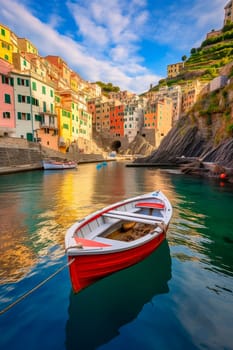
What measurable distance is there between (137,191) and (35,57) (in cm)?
5066

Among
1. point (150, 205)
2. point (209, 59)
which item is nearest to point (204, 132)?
point (150, 205)

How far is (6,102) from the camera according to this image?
3747 cm

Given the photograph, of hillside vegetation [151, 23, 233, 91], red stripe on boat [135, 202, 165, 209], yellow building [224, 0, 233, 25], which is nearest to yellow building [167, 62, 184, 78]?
hillside vegetation [151, 23, 233, 91]

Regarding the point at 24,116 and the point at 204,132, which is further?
the point at 204,132

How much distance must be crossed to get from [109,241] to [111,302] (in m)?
1.56

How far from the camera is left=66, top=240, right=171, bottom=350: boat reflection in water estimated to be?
172 inches

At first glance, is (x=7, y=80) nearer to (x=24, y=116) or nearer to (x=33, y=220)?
(x=24, y=116)

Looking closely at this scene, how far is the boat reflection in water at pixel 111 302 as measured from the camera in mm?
4363

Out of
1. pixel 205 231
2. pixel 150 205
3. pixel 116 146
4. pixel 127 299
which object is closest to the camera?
pixel 127 299

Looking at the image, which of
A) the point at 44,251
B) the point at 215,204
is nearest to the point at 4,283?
the point at 44,251

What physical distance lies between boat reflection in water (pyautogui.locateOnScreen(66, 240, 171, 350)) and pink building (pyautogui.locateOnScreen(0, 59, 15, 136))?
127 feet

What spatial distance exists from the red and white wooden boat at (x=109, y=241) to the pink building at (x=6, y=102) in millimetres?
36649

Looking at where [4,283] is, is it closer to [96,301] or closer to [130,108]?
[96,301]

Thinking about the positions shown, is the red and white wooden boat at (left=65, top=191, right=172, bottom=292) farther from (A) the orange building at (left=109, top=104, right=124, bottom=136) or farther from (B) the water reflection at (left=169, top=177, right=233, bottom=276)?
(A) the orange building at (left=109, top=104, right=124, bottom=136)
